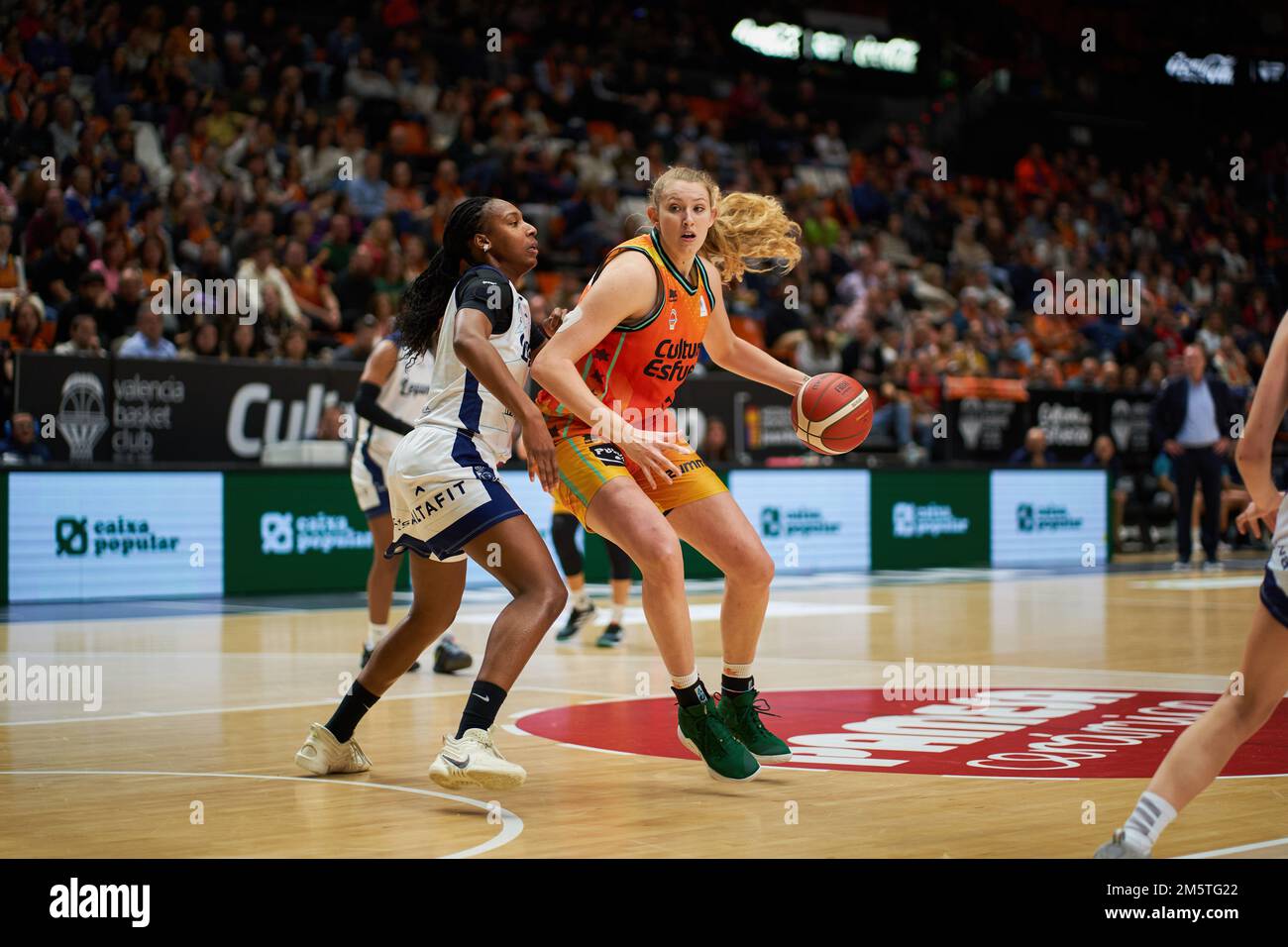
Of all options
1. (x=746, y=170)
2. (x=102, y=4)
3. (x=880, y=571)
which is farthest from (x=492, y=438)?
(x=746, y=170)

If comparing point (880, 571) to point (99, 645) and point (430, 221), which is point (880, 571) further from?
point (99, 645)

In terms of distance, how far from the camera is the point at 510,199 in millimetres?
19109

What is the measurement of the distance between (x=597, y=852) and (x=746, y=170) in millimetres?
19945

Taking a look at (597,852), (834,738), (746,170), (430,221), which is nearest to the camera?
(597,852)

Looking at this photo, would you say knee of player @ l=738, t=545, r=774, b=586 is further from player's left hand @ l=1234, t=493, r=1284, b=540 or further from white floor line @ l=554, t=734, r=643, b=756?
player's left hand @ l=1234, t=493, r=1284, b=540

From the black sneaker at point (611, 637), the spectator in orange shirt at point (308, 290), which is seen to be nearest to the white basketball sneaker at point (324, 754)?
the black sneaker at point (611, 637)

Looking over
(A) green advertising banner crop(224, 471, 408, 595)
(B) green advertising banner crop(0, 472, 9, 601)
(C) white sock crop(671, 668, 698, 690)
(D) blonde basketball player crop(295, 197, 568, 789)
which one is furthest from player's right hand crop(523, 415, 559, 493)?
(A) green advertising banner crop(224, 471, 408, 595)

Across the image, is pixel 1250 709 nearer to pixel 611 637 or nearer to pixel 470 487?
pixel 470 487

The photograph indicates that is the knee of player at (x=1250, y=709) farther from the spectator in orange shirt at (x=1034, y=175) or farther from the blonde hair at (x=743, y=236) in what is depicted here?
the spectator in orange shirt at (x=1034, y=175)

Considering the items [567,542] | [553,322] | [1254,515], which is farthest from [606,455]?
[567,542]

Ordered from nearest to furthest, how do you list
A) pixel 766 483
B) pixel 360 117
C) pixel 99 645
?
pixel 99 645, pixel 766 483, pixel 360 117

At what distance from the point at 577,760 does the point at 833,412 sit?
5.22 feet

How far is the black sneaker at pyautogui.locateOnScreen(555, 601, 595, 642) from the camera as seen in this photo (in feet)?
33.8

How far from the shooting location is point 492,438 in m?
5.19
